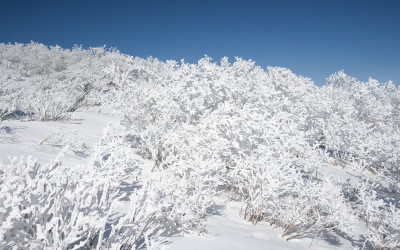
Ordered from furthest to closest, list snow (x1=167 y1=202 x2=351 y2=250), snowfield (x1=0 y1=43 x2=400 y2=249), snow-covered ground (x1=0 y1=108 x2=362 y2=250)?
snow-covered ground (x1=0 y1=108 x2=362 y2=250) → snow (x1=167 y1=202 x2=351 y2=250) → snowfield (x1=0 y1=43 x2=400 y2=249)

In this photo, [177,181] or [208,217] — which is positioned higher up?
[177,181]

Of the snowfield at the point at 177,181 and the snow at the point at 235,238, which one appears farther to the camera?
the snow at the point at 235,238

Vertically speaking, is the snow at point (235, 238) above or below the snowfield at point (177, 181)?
below

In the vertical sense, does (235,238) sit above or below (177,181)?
below

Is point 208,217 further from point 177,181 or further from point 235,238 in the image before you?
point 177,181

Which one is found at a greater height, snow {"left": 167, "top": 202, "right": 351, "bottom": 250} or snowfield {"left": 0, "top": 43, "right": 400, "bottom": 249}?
snowfield {"left": 0, "top": 43, "right": 400, "bottom": 249}

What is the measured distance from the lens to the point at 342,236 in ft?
17.6

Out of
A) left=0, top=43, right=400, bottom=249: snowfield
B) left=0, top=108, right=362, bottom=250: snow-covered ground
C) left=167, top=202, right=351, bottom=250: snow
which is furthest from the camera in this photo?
left=0, top=108, right=362, bottom=250: snow-covered ground

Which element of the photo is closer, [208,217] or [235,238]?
[235,238]

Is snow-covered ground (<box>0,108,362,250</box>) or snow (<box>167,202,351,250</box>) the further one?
snow-covered ground (<box>0,108,362,250</box>)

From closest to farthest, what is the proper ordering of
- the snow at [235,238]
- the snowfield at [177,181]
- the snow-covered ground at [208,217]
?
1. the snowfield at [177,181]
2. the snow at [235,238]
3. the snow-covered ground at [208,217]

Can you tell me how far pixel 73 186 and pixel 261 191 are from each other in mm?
3523

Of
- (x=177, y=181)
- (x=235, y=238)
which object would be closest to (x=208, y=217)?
(x=235, y=238)

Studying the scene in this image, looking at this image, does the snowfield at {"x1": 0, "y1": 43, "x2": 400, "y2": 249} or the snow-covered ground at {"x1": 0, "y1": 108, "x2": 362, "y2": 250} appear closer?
the snowfield at {"x1": 0, "y1": 43, "x2": 400, "y2": 249}
